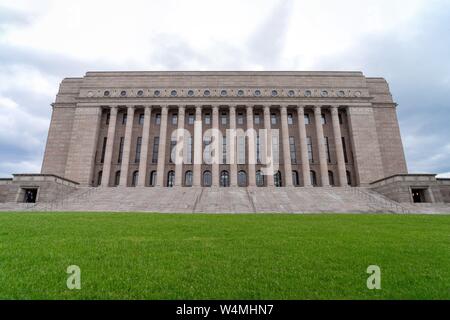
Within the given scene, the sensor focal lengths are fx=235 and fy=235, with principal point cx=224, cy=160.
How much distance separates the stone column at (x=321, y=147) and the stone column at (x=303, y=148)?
7.70 ft

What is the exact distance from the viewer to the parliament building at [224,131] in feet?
137

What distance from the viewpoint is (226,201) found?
26625 mm

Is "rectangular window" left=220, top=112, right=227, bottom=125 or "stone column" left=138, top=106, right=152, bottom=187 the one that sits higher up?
"rectangular window" left=220, top=112, right=227, bottom=125

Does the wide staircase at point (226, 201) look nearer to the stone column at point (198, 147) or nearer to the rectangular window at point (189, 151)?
the stone column at point (198, 147)

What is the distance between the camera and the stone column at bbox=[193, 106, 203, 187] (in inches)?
1599

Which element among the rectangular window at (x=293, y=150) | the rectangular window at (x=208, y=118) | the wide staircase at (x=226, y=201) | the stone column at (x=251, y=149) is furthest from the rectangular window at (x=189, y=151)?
the rectangular window at (x=293, y=150)

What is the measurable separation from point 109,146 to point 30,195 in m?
14.9

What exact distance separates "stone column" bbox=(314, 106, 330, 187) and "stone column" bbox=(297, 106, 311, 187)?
92.5 inches

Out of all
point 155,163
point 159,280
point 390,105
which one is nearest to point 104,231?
point 159,280

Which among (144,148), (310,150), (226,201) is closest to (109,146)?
(144,148)

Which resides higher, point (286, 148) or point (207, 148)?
point (207, 148)

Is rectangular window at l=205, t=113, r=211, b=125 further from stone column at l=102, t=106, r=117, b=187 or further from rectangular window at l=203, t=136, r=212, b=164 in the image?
stone column at l=102, t=106, r=117, b=187

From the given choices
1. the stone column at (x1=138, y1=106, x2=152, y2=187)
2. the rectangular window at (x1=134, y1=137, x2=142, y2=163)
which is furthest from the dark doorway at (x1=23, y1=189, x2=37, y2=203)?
the rectangular window at (x1=134, y1=137, x2=142, y2=163)

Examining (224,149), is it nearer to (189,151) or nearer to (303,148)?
(189,151)
